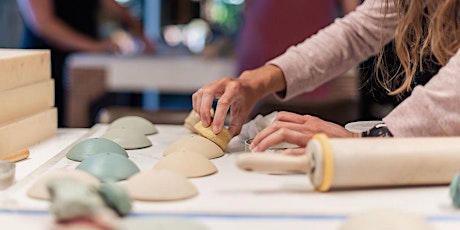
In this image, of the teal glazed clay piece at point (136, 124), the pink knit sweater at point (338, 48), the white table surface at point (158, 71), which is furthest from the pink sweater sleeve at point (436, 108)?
the white table surface at point (158, 71)

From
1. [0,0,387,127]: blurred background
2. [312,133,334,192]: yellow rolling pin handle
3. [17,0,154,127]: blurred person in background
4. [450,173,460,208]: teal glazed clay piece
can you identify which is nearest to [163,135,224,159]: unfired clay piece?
[312,133,334,192]: yellow rolling pin handle

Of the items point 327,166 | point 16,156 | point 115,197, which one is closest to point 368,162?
point 327,166

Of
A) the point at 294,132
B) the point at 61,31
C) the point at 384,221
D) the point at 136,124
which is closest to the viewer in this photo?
the point at 384,221

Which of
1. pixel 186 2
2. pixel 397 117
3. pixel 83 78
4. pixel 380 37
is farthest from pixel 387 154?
pixel 186 2

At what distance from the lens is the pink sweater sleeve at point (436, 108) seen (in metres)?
0.94

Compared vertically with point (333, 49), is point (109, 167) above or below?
below

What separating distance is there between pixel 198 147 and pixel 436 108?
370 millimetres

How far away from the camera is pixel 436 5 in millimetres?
1075

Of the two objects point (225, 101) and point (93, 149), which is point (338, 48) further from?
point (93, 149)

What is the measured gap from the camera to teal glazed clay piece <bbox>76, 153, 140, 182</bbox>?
911 millimetres

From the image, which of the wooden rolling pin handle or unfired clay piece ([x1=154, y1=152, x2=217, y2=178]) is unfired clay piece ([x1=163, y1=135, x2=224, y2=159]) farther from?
the wooden rolling pin handle

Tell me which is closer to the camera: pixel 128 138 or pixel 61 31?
pixel 128 138

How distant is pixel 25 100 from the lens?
1210 mm

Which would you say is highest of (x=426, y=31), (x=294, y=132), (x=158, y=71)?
(x=426, y=31)
